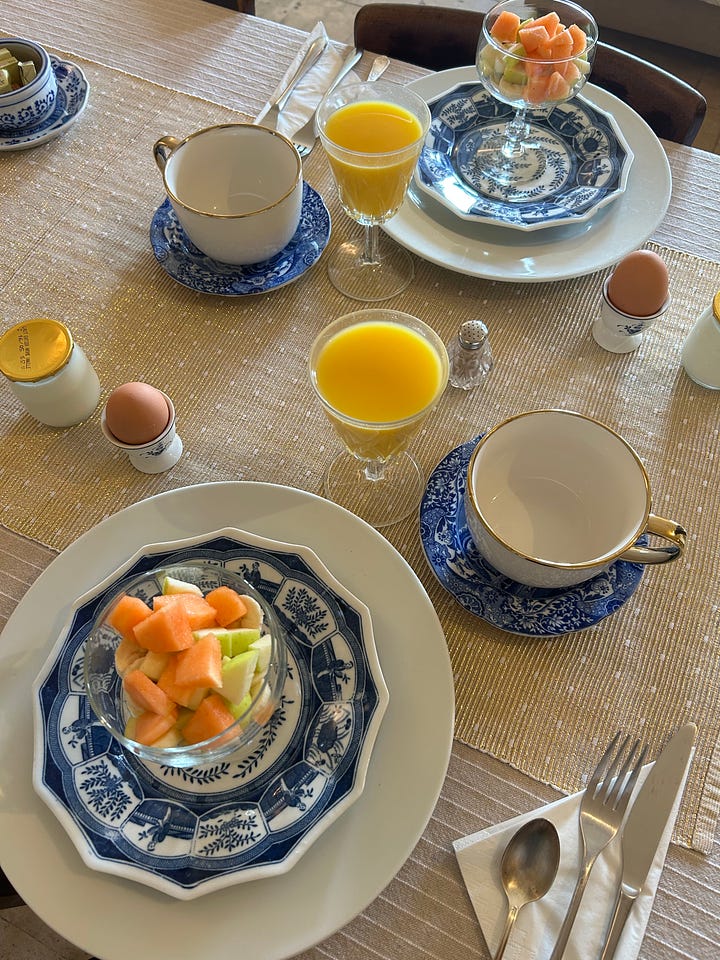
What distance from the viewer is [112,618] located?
60 centimetres

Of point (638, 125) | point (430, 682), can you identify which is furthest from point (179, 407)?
point (638, 125)

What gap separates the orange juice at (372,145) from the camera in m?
0.87

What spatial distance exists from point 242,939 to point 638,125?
1155mm

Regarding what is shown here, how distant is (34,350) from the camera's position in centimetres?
81

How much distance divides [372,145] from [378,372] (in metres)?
0.36

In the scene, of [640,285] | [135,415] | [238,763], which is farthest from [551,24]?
[238,763]

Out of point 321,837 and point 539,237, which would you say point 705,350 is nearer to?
point 539,237

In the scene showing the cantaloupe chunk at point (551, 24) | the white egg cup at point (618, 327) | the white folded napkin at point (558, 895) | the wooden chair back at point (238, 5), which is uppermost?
the cantaloupe chunk at point (551, 24)

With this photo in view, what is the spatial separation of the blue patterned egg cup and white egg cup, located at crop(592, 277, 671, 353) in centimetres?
90

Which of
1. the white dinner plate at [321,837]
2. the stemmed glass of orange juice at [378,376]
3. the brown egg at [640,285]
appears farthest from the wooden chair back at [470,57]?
the white dinner plate at [321,837]

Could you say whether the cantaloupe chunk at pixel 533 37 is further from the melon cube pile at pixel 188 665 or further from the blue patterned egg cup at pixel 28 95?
the melon cube pile at pixel 188 665

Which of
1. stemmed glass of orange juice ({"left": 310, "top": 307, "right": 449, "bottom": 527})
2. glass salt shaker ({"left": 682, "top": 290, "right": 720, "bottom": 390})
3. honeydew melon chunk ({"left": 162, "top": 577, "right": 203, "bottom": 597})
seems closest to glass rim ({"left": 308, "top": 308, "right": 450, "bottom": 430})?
stemmed glass of orange juice ({"left": 310, "top": 307, "right": 449, "bottom": 527})

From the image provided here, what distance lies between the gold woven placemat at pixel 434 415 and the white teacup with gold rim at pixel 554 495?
9 centimetres

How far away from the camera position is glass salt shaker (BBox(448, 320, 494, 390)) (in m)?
0.85
